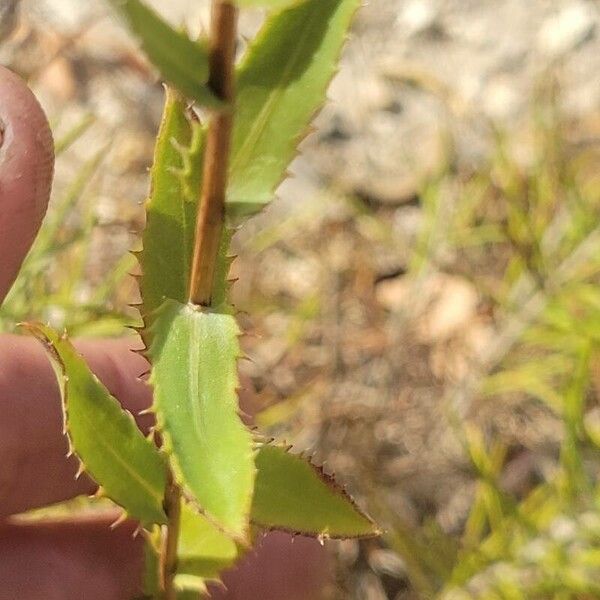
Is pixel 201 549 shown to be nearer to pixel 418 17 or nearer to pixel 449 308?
pixel 449 308

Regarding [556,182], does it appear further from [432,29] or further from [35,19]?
[35,19]

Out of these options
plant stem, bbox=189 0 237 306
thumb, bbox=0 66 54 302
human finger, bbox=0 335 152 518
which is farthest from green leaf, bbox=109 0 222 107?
human finger, bbox=0 335 152 518

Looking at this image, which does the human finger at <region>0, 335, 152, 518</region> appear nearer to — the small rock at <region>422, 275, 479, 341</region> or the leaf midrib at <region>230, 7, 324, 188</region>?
the leaf midrib at <region>230, 7, 324, 188</region>

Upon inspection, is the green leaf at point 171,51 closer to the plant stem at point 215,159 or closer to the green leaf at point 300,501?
the plant stem at point 215,159

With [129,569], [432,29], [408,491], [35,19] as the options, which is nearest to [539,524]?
[408,491]

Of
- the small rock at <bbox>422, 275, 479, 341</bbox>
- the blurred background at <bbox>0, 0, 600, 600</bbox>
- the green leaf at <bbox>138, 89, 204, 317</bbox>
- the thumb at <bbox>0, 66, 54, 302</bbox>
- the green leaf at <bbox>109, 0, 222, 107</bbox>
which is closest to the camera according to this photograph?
the green leaf at <bbox>109, 0, 222, 107</bbox>

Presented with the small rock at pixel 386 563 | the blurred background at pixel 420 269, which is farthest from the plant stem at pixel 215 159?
the small rock at pixel 386 563

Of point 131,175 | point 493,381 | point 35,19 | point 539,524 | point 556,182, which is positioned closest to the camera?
point 539,524
